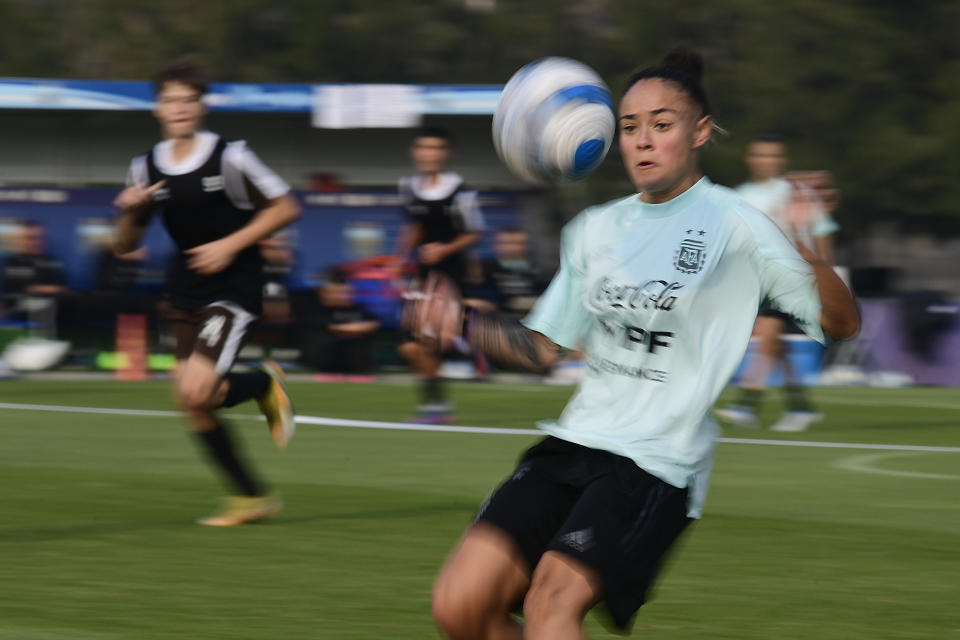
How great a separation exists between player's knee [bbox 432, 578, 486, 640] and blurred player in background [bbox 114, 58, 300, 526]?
381 cm

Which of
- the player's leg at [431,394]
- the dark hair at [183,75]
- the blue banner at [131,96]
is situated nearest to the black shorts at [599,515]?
the dark hair at [183,75]

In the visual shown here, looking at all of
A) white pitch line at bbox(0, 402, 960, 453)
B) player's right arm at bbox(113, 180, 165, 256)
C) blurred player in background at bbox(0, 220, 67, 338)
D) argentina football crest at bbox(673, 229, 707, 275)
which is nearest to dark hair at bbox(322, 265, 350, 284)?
blurred player in background at bbox(0, 220, 67, 338)

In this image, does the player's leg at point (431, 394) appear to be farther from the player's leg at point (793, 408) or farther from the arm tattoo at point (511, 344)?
the arm tattoo at point (511, 344)

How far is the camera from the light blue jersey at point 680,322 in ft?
14.6

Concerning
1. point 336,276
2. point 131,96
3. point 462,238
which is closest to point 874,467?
point 462,238

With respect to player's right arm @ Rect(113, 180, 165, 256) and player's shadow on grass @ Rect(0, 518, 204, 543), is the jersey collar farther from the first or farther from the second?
player's shadow on grass @ Rect(0, 518, 204, 543)

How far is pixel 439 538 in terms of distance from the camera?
7973 mm

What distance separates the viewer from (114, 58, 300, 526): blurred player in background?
7965 millimetres

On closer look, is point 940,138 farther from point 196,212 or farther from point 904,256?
point 196,212

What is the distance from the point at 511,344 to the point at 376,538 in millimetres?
3383

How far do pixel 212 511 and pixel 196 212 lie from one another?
66.3 inches

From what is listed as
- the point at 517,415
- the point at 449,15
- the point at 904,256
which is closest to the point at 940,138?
the point at 904,256

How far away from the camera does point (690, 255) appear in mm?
4512

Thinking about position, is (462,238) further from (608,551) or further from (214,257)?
(608,551)
